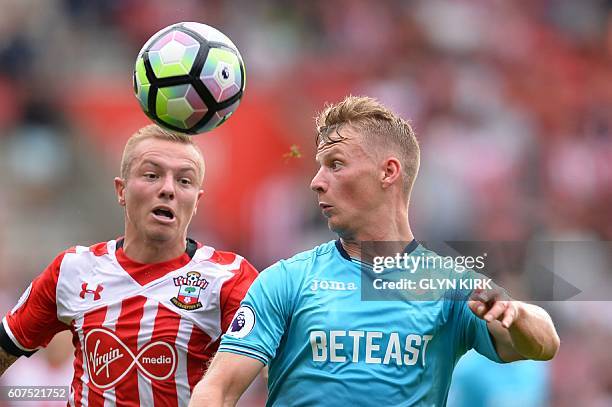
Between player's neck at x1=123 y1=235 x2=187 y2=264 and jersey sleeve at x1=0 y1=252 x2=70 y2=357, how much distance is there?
1.17 ft

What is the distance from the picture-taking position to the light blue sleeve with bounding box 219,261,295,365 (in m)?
4.07

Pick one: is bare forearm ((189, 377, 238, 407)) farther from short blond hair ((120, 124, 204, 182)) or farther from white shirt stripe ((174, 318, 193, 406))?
short blond hair ((120, 124, 204, 182))

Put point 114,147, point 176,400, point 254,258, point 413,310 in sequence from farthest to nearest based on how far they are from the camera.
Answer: point 114,147 < point 254,258 < point 176,400 < point 413,310

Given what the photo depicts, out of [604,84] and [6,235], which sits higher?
[604,84]

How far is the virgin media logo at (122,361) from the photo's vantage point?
4836mm

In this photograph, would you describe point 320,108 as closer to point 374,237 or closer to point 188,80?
point 188,80

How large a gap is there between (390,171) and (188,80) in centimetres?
114

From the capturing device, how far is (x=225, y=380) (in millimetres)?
3988

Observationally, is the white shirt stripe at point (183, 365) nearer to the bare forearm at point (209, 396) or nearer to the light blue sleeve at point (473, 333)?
the bare forearm at point (209, 396)

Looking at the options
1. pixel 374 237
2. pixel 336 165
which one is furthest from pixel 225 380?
pixel 336 165

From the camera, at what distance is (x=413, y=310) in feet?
13.9

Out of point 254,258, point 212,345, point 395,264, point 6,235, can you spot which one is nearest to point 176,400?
point 212,345

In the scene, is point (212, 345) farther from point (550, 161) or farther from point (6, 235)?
point (550, 161)

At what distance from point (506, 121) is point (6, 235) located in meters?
5.32
